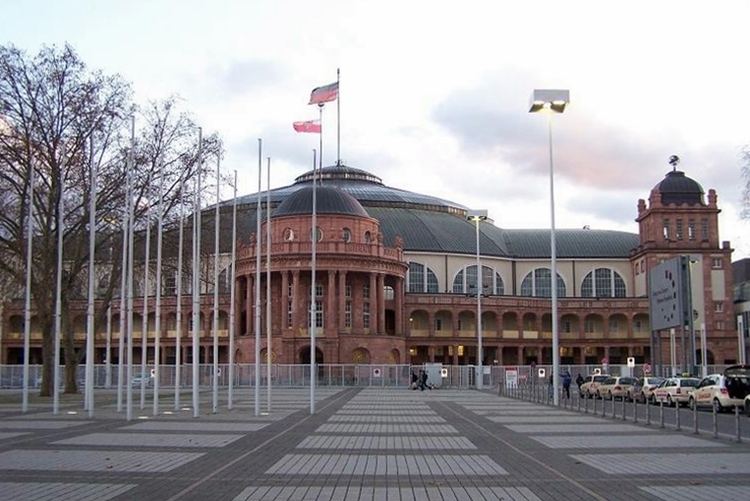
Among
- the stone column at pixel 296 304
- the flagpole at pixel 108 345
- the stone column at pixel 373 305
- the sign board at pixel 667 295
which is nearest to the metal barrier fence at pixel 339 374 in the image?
the stone column at pixel 296 304

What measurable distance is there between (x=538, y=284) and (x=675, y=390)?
7805 cm

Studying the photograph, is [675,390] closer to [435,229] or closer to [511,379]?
[511,379]

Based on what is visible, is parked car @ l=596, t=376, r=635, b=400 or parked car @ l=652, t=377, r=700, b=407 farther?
parked car @ l=596, t=376, r=635, b=400

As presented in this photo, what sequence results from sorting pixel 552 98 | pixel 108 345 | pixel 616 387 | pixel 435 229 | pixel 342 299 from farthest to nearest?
pixel 435 229 → pixel 342 299 → pixel 108 345 → pixel 616 387 → pixel 552 98

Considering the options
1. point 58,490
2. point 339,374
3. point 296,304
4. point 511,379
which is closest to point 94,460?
point 58,490

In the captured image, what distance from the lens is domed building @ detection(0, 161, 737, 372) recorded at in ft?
284

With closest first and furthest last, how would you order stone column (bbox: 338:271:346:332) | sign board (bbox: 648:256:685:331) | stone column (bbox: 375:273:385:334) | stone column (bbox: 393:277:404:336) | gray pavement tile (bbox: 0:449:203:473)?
1. gray pavement tile (bbox: 0:449:203:473)
2. sign board (bbox: 648:256:685:331)
3. stone column (bbox: 338:271:346:332)
4. stone column (bbox: 375:273:385:334)
5. stone column (bbox: 393:277:404:336)

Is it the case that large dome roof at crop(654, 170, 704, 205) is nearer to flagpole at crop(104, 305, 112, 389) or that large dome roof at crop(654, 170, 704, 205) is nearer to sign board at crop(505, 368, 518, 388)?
sign board at crop(505, 368, 518, 388)

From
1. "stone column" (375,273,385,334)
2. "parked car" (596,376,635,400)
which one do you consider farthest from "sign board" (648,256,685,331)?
"stone column" (375,273,385,334)

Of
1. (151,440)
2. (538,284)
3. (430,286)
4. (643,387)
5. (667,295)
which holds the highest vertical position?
(538,284)

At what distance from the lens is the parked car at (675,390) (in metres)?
42.6

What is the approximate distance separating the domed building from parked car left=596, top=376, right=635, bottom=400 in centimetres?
3493

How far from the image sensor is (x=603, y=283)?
121375 mm

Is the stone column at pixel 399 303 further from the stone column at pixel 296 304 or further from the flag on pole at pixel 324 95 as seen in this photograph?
the flag on pole at pixel 324 95
